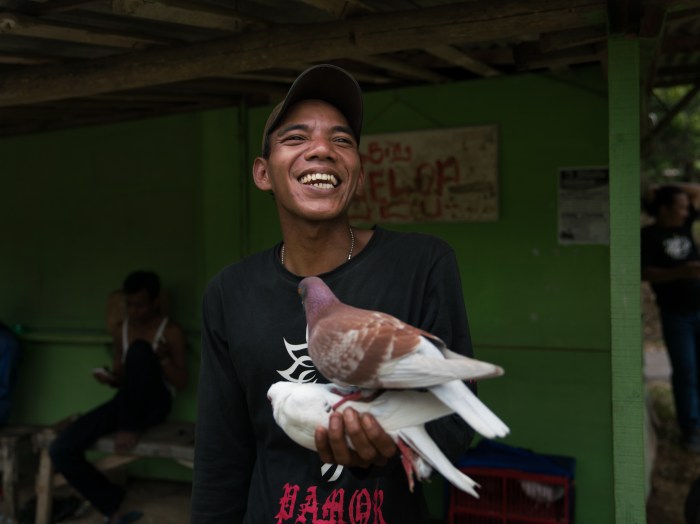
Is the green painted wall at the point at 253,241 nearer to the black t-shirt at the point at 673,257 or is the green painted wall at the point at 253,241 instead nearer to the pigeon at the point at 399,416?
the black t-shirt at the point at 673,257

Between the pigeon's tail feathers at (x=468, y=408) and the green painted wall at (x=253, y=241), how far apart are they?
9.69 feet

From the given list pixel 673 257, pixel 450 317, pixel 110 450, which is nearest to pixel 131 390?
pixel 110 450

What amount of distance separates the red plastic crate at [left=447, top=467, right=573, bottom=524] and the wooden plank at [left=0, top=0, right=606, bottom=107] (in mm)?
2377

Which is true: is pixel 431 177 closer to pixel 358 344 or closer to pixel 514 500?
pixel 514 500

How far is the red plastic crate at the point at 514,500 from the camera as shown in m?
3.67

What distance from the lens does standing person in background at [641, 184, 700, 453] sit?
5.30 m

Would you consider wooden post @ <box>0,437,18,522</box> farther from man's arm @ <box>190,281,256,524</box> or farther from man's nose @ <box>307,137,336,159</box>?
man's nose @ <box>307,137,336,159</box>

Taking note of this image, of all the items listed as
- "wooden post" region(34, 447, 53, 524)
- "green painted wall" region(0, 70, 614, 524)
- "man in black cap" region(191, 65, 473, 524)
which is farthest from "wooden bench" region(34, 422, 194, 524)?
"man in black cap" region(191, 65, 473, 524)

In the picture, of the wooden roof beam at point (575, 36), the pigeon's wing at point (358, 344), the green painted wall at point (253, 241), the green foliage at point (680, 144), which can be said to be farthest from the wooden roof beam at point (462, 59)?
the green foliage at point (680, 144)

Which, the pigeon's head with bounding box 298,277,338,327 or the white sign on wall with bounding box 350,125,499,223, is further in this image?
the white sign on wall with bounding box 350,125,499,223

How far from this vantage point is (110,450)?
454cm

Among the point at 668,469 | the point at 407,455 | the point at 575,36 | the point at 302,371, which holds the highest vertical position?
the point at 575,36

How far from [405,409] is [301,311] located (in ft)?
1.63

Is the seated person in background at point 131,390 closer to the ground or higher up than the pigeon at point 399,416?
closer to the ground
